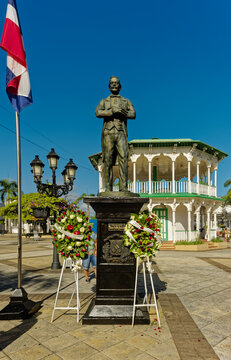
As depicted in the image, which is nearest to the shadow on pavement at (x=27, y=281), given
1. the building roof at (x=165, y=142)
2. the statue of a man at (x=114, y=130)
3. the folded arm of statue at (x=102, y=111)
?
the statue of a man at (x=114, y=130)

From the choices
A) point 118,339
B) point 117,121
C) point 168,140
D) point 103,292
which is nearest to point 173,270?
point 103,292

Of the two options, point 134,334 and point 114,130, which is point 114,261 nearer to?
point 134,334

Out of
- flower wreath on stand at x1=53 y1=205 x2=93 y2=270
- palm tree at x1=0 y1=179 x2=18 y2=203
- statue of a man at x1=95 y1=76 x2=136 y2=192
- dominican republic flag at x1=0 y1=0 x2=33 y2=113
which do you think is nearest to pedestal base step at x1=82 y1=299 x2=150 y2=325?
flower wreath on stand at x1=53 y1=205 x2=93 y2=270

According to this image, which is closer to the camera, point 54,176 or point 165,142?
point 54,176

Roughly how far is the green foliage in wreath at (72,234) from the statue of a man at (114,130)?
101cm

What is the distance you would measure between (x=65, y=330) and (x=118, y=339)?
96cm

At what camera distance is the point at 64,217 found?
15.2 ft

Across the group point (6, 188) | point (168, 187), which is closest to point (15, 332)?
point (168, 187)

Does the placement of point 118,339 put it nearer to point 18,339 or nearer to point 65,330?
point 65,330

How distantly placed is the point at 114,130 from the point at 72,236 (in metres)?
2.39

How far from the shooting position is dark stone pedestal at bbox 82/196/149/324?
4570mm

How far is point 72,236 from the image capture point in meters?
4.43

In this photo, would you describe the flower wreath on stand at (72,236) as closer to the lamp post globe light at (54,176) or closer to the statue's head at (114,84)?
the statue's head at (114,84)

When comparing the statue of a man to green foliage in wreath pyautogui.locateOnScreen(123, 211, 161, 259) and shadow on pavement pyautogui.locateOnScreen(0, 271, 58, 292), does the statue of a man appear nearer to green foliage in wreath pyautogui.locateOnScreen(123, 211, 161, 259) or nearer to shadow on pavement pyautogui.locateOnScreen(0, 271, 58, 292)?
green foliage in wreath pyautogui.locateOnScreen(123, 211, 161, 259)
